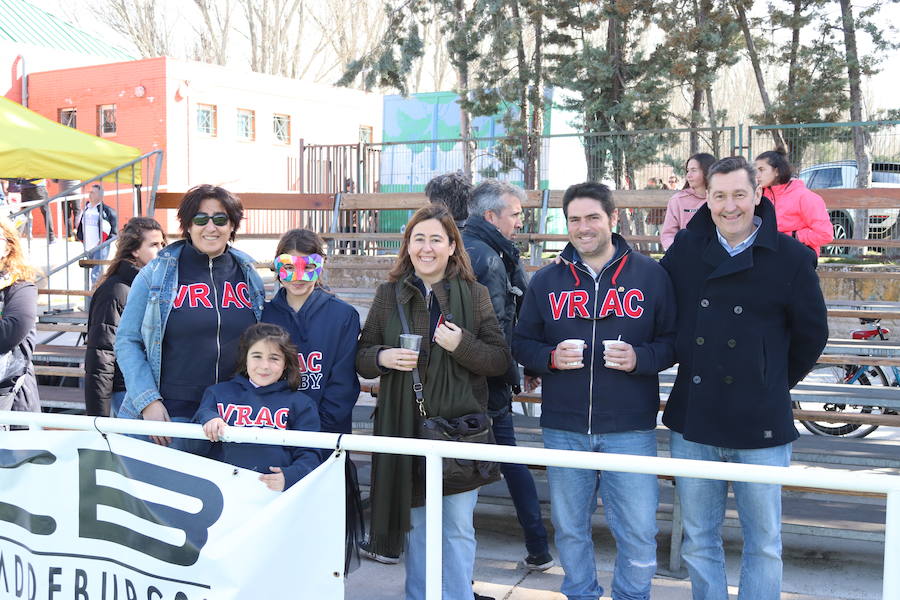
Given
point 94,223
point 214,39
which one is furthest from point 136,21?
point 94,223

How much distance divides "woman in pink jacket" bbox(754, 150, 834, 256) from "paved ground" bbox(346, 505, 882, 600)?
1954mm

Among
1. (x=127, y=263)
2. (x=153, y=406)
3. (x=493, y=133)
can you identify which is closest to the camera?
(x=153, y=406)

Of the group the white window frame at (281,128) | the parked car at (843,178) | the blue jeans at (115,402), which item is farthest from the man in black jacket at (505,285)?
the white window frame at (281,128)

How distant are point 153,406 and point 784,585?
10.7 feet

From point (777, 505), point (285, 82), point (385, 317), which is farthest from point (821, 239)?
point (285, 82)

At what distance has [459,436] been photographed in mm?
3371

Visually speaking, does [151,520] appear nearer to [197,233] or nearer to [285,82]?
[197,233]

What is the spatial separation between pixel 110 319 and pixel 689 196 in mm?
4154

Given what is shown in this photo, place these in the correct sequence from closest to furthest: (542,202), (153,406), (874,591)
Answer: (153,406) < (874,591) < (542,202)

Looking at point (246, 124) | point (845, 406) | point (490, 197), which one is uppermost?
point (246, 124)

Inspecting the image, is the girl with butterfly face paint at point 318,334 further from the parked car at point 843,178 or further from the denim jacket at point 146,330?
the parked car at point 843,178

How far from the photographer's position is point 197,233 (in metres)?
3.60

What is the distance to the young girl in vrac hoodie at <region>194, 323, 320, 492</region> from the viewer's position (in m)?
3.26

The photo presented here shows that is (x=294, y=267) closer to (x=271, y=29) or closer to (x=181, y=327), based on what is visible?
(x=181, y=327)
